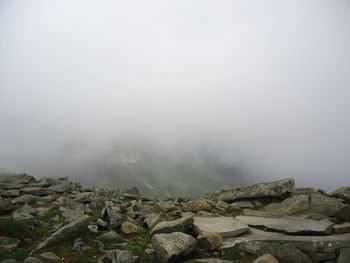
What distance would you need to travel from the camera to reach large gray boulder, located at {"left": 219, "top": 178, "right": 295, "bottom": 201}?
16.9 m

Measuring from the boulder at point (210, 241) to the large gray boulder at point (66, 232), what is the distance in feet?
15.1

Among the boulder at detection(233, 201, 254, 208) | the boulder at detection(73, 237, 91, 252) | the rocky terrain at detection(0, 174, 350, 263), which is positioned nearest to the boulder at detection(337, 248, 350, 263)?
the rocky terrain at detection(0, 174, 350, 263)

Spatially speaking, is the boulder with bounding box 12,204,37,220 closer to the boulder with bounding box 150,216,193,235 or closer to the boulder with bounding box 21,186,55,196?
the boulder with bounding box 21,186,55,196

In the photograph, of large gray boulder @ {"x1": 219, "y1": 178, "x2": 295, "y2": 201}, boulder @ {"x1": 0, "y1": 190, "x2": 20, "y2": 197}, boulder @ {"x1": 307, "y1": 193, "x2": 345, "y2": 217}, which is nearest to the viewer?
boulder @ {"x1": 307, "y1": 193, "x2": 345, "y2": 217}

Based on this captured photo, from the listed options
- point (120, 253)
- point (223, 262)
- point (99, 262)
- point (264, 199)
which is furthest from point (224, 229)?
point (264, 199)

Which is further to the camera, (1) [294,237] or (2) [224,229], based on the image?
(2) [224,229]

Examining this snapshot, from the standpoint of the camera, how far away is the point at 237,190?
18.5 m

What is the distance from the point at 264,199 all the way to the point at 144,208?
8.07 m

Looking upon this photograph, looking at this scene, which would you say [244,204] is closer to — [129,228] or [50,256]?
[129,228]

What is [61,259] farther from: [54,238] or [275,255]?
[275,255]

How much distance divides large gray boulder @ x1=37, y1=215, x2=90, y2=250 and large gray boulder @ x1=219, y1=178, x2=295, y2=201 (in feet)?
36.7

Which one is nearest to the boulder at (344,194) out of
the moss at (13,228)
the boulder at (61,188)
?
the moss at (13,228)

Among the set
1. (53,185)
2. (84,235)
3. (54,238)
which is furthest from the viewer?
(53,185)

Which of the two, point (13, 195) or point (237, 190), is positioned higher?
point (237, 190)
